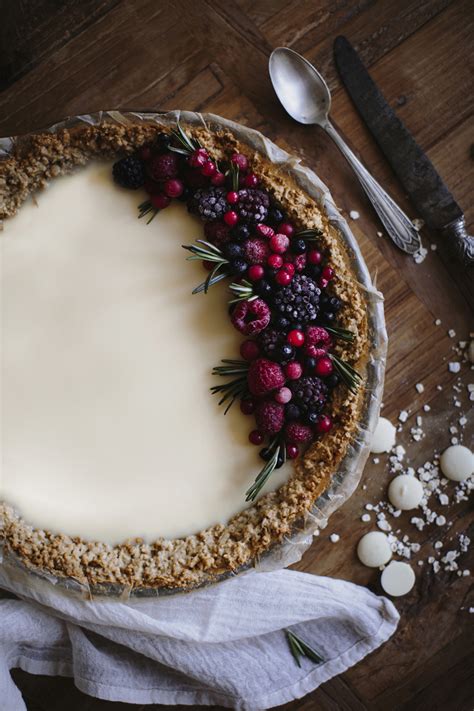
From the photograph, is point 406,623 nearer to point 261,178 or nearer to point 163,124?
point 261,178

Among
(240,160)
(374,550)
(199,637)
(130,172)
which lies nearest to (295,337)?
(240,160)

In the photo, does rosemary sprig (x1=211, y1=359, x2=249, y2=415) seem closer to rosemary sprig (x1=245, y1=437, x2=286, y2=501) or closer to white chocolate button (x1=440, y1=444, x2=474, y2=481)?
rosemary sprig (x1=245, y1=437, x2=286, y2=501)

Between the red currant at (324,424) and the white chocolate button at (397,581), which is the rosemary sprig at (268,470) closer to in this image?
the red currant at (324,424)

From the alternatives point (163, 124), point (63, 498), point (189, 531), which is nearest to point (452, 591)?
point (189, 531)

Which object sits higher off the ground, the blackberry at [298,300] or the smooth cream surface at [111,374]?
the blackberry at [298,300]

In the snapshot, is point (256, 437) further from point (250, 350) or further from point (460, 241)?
point (460, 241)

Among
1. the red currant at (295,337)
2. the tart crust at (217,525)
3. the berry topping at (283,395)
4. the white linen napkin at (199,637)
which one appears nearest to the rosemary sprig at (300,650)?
the white linen napkin at (199,637)

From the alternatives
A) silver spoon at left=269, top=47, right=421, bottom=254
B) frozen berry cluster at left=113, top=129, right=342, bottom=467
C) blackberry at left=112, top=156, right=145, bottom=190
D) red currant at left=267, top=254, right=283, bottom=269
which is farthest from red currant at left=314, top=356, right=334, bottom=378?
blackberry at left=112, top=156, right=145, bottom=190

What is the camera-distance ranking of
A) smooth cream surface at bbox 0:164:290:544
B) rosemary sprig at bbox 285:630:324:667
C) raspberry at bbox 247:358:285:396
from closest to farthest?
raspberry at bbox 247:358:285:396 → smooth cream surface at bbox 0:164:290:544 → rosemary sprig at bbox 285:630:324:667
